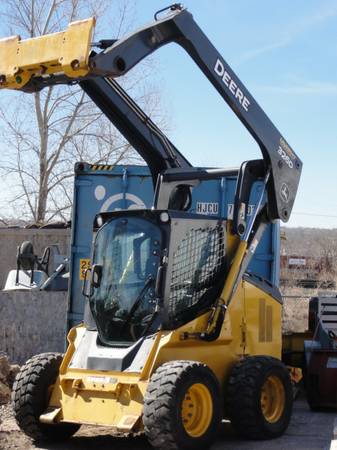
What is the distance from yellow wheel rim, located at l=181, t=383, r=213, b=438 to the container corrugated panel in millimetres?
4311

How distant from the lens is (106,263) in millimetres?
7887

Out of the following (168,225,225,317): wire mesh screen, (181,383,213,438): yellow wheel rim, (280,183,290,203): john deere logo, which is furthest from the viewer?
(280,183,290,203): john deere logo

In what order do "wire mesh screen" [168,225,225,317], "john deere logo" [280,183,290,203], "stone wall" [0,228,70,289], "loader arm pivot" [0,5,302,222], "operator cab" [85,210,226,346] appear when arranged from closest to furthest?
"loader arm pivot" [0,5,302,222]
"operator cab" [85,210,226,346]
"wire mesh screen" [168,225,225,317]
"john deere logo" [280,183,290,203]
"stone wall" [0,228,70,289]

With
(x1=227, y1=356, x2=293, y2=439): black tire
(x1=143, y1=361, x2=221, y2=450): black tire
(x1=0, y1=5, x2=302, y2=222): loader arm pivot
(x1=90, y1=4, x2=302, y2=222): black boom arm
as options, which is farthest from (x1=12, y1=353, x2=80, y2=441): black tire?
(x1=90, y1=4, x2=302, y2=222): black boom arm

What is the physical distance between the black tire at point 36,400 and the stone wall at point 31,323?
164 inches

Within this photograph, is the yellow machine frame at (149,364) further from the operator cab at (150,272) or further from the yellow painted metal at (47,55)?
the yellow painted metal at (47,55)

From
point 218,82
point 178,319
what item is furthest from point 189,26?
point 178,319

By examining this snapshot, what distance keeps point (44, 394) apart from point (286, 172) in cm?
351

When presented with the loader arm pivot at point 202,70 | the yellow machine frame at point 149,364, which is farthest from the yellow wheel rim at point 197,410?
the loader arm pivot at point 202,70

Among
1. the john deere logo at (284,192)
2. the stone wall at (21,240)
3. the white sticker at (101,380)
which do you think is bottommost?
the white sticker at (101,380)

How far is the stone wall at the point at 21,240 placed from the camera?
17.8 metres

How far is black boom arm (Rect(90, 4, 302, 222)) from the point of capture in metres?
7.39

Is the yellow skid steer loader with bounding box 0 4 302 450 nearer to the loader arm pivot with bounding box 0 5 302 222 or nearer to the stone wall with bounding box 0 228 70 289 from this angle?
the loader arm pivot with bounding box 0 5 302 222

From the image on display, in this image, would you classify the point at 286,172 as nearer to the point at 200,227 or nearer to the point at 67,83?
the point at 200,227
